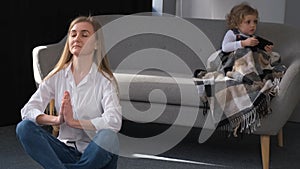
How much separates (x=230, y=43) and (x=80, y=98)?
5.64ft

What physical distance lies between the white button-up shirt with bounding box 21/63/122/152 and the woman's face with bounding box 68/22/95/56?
75 millimetres

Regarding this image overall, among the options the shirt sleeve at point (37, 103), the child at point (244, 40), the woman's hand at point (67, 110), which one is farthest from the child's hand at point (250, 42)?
the woman's hand at point (67, 110)

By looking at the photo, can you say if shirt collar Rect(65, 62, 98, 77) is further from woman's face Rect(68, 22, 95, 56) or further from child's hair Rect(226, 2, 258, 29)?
child's hair Rect(226, 2, 258, 29)

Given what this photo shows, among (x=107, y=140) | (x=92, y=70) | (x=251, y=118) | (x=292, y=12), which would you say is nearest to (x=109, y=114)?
(x=107, y=140)

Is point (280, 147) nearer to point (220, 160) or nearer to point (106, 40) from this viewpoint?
point (220, 160)

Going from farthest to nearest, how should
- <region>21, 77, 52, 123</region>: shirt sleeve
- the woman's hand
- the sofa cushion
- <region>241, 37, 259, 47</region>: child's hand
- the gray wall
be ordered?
1. the gray wall
2. <region>241, 37, 259, 47</region>: child's hand
3. the sofa cushion
4. <region>21, 77, 52, 123</region>: shirt sleeve
5. the woman's hand

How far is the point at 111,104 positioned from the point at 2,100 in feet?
7.39

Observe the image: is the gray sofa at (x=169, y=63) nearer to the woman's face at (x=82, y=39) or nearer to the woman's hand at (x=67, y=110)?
the woman's face at (x=82, y=39)

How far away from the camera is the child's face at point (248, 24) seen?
382cm

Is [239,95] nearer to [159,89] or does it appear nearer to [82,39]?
[159,89]

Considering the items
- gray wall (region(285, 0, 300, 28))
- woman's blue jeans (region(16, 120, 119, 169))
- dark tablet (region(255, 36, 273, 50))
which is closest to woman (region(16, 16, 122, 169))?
woman's blue jeans (region(16, 120, 119, 169))

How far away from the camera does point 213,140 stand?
4191 millimetres

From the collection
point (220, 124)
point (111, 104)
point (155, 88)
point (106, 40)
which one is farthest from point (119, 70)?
Result: point (111, 104)

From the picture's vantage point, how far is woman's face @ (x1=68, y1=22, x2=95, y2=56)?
2.40 metres
